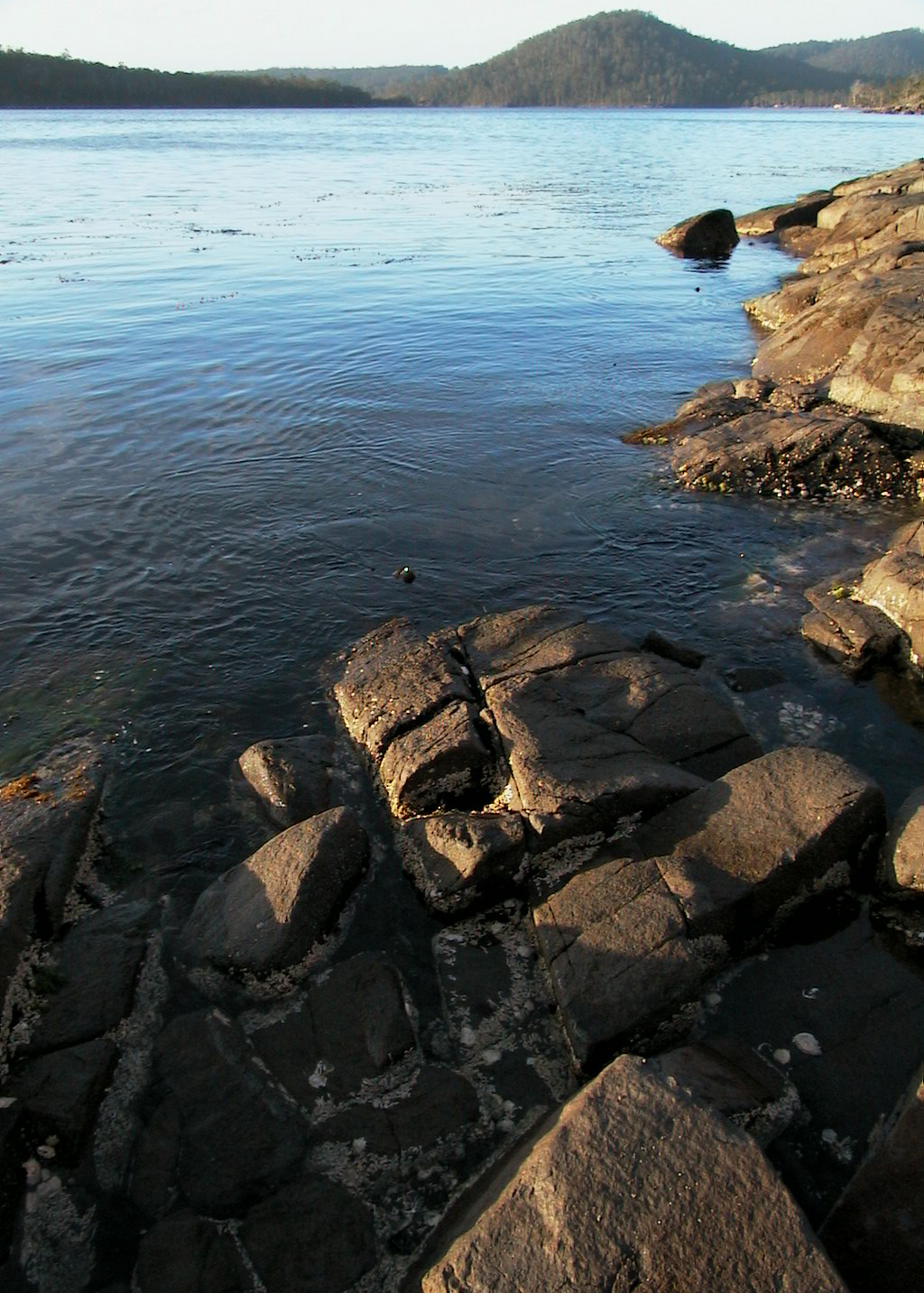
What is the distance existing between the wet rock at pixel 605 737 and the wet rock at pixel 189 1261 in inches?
171

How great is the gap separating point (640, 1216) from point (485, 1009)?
2.90 m

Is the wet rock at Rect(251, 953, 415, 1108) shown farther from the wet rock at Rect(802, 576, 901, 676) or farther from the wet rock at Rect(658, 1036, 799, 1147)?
the wet rock at Rect(802, 576, 901, 676)

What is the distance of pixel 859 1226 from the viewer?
5852 millimetres

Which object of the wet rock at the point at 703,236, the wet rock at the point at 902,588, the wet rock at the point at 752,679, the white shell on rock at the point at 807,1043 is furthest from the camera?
the wet rock at the point at 703,236

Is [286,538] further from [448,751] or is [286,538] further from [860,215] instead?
[860,215]

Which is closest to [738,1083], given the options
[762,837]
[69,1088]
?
[762,837]

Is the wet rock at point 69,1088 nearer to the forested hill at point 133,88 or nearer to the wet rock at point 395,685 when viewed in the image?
the wet rock at point 395,685

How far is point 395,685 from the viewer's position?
1114 centimetres

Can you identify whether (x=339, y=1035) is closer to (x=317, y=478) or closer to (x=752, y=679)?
(x=752, y=679)

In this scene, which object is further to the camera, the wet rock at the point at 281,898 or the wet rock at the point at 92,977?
the wet rock at the point at 281,898

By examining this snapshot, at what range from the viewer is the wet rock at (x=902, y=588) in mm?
12305

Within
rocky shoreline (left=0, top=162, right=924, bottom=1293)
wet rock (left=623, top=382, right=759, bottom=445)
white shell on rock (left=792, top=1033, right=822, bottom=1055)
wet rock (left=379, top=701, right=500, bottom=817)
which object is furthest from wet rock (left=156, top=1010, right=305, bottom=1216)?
wet rock (left=623, top=382, right=759, bottom=445)

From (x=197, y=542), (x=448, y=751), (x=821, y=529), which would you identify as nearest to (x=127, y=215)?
(x=197, y=542)

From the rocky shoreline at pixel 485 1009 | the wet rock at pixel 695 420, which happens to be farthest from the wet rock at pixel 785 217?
the rocky shoreline at pixel 485 1009
